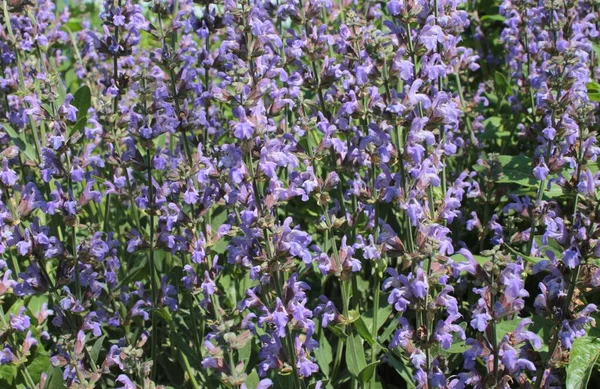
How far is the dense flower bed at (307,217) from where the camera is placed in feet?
9.68

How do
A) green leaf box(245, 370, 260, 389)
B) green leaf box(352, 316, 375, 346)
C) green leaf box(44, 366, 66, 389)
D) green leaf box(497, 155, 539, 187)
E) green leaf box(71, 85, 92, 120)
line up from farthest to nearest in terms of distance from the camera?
green leaf box(71, 85, 92, 120) < green leaf box(497, 155, 539, 187) < green leaf box(44, 366, 66, 389) < green leaf box(245, 370, 260, 389) < green leaf box(352, 316, 375, 346)

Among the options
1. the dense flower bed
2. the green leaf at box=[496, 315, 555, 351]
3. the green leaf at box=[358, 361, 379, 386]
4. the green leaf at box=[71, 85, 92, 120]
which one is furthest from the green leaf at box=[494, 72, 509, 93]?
the green leaf at box=[71, 85, 92, 120]

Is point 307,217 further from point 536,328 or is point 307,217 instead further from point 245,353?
point 536,328

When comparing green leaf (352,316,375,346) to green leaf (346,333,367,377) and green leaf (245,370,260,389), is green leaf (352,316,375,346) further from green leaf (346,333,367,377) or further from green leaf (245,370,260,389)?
green leaf (245,370,260,389)

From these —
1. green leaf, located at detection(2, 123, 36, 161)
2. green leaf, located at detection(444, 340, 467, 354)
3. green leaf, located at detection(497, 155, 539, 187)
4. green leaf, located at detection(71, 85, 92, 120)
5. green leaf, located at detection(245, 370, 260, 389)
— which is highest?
green leaf, located at detection(71, 85, 92, 120)

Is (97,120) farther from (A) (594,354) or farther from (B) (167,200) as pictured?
(A) (594,354)

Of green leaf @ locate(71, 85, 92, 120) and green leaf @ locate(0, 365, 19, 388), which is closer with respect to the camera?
green leaf @ locate(0, 365, 19, 388)

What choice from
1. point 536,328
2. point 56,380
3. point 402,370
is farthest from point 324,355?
point 56,380

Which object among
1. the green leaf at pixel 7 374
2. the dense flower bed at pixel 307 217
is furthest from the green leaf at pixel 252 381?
the green leaf at pixel 7 374

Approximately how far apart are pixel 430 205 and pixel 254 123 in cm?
98

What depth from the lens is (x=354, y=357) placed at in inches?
134

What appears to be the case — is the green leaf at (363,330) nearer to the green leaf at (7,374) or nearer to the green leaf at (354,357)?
the green leaf at (354,357)

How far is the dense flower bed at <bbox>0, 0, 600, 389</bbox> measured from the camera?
2.95m

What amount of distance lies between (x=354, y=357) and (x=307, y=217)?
52.2 inches
